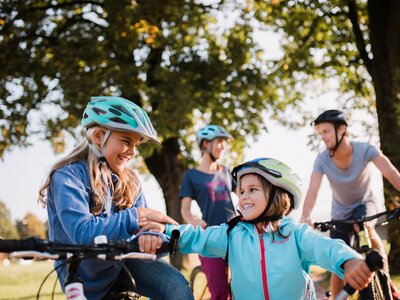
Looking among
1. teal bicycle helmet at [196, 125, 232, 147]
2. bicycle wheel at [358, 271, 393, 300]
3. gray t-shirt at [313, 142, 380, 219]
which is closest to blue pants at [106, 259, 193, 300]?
bicycle wheel at [358, 271, 393, 300]

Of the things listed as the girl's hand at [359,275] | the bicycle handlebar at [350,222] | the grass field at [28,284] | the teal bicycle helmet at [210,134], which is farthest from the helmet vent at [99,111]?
the grass field at [28,284]

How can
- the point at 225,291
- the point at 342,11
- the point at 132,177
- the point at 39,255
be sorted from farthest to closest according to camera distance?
the point at 342,11, the point at 225,291, the point at 132,177, the point at 39,255

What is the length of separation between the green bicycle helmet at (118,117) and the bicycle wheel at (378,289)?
2.76 m

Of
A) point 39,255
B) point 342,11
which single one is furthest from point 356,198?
point 342,11

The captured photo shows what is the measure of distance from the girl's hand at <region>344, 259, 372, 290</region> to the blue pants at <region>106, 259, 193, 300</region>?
1067 millimetres

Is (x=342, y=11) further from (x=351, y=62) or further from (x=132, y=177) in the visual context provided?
(x=132, y=177)

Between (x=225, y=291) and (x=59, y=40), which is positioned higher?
(x=59, y=40)

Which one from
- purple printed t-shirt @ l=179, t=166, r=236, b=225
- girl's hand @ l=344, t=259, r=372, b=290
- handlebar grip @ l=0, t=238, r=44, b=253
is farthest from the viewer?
purple printed t-shirt @ l=179, t=166, r=236, b=225

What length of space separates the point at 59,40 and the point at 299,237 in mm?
13812

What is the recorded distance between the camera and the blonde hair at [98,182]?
11.5 feet

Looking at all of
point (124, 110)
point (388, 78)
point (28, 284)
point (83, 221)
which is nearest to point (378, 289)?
point (124, 110)

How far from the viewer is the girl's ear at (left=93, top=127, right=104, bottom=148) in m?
3.75

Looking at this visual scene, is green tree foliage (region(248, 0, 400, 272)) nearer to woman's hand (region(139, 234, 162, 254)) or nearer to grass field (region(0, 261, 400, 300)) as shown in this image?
grass field (region(0, 261, 400, 300))

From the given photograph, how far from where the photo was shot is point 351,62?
15250 millimetres
